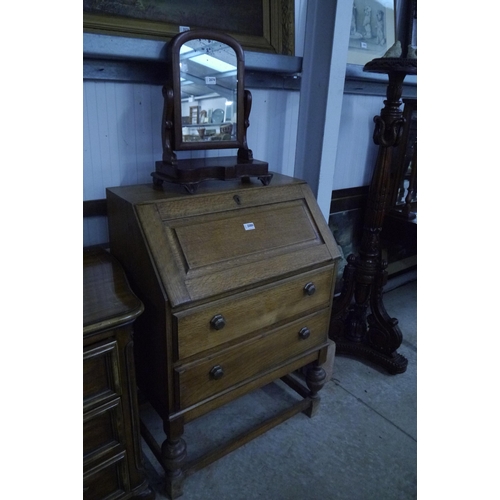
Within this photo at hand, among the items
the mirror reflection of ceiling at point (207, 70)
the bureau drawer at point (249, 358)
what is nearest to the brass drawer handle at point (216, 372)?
the bureau drawer at point (249, 358)

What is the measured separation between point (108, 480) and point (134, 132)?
1.37 m

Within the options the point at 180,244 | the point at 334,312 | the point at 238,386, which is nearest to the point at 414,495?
the point at 238,386

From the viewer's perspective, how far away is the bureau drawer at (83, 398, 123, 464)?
129 cm

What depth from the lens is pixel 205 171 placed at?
5.25ft

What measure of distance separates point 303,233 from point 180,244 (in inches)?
22.7

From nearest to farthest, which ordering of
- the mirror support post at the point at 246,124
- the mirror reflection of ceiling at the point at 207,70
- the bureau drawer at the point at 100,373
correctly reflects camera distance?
the bureau drawer at the point at 100,373
the mirror reflection of ceiling at the point at 207,70
the mirror support post at the point at 246,124

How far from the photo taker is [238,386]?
65.0 inches

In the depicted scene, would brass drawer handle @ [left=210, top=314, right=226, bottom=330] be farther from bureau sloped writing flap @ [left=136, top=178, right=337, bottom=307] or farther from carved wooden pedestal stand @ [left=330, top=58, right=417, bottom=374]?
carved wooden pedestal stand @ [left=330, top=58, right=417, bottom=374]

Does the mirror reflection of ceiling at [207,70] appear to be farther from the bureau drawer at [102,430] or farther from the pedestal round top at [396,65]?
the bureau drawer at [102,430]

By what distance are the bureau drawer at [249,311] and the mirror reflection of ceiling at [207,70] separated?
0.85 metres

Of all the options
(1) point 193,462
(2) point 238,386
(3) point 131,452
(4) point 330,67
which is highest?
(4) point 330,67

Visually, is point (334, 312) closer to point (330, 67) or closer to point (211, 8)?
point (330, 67)

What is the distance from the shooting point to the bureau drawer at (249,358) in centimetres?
149

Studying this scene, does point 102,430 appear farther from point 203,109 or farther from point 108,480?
point 203,109
